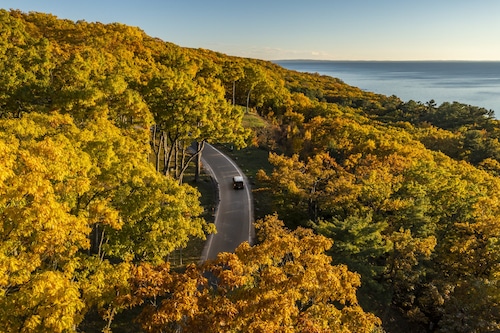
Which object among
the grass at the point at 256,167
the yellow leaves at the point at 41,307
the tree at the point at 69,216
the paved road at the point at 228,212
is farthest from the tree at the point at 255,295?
the grass at the point at 256,167

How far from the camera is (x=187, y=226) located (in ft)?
55.8

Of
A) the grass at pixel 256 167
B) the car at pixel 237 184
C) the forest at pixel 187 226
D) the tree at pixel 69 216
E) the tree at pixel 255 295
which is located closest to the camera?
the tree at pixel 69 216

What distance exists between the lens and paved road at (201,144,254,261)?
27.0 m

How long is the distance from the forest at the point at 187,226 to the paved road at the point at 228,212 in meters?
1.69

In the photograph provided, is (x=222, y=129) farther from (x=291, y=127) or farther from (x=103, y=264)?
(x=291, y=127)

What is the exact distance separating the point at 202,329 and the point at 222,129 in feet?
60.8

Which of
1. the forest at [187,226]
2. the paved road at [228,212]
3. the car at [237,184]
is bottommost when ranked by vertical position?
the paved road at [228,212]

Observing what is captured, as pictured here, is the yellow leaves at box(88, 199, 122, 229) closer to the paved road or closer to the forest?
the forest

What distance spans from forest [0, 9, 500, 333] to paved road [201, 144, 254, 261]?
1.69 meters

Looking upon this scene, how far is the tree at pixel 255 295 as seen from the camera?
34.4 feet

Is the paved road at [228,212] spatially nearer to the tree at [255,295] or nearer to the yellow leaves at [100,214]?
the yellow leaves at [100,214]

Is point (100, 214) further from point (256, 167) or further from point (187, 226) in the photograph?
point (256, 167)

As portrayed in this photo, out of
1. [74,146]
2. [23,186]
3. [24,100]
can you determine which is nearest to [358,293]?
[74,146]

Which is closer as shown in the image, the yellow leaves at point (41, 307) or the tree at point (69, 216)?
the yellow leaves at point (41, 307)
